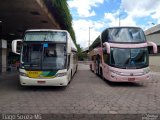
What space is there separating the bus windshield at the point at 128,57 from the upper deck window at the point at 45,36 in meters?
3.16

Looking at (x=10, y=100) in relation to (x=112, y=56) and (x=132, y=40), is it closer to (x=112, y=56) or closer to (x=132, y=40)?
(x=112, y=56)

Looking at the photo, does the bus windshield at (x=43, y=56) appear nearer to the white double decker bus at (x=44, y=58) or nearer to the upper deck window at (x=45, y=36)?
the white double decker bus at (x=44, y=58)

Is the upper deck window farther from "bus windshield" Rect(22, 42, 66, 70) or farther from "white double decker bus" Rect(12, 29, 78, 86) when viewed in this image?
"bus windshield" Rect(22, 42, 66, 70)

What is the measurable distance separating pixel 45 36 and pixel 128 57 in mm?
4691

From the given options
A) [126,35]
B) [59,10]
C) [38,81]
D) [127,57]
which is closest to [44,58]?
[38,81]

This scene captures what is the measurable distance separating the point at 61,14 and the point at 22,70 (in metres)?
10.4

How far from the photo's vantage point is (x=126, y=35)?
1616cm

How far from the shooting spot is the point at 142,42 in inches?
625

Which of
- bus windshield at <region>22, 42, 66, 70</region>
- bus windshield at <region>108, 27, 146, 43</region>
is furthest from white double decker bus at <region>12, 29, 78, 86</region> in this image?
bus windshield at <region>108, 27, 146, 43</region>

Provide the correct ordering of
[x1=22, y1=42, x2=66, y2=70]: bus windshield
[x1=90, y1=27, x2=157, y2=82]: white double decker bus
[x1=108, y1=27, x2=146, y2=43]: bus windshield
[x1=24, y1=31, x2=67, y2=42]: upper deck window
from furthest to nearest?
[x1=108, y1=27, x2=146, y2=43]: bus windshield, [x1=90, y1=27, x2=157, y2=82]: white double decker bus, [x1=24, y1=31, x2=67, y2=42]: upper deck window, [x1=22, y1=42, x2=66, y2=70]: bus windshield

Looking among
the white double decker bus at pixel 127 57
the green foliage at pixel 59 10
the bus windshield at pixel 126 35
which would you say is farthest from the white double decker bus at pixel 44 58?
the green foliage at pixel 59 10

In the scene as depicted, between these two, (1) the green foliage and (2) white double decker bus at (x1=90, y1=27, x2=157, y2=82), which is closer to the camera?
(2) white double decker bus at (x1=90, y1=27, x2=157, y2=82)

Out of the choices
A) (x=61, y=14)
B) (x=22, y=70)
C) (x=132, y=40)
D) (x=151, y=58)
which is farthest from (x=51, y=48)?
(x=151, y=58)

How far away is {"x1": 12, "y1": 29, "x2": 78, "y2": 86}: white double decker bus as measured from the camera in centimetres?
1314
